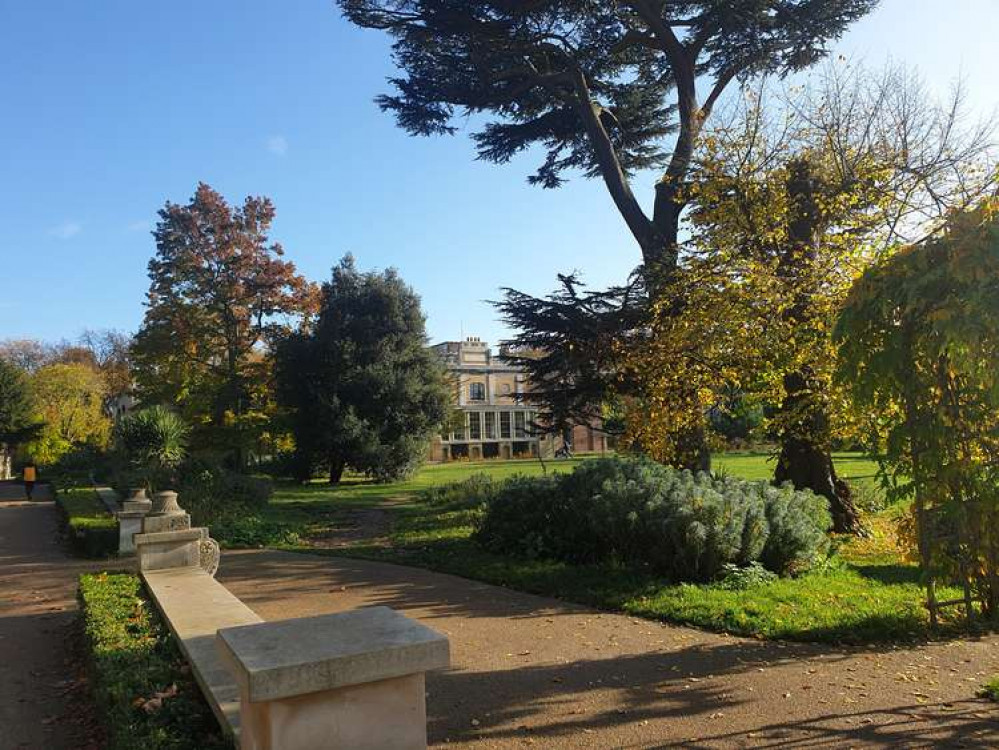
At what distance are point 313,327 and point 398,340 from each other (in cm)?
333

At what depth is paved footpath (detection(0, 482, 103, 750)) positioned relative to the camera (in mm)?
4852

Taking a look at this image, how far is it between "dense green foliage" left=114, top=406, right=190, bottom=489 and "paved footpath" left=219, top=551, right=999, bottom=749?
34.8 ft

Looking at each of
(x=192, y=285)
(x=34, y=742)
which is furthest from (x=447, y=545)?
(x=192, y=285)

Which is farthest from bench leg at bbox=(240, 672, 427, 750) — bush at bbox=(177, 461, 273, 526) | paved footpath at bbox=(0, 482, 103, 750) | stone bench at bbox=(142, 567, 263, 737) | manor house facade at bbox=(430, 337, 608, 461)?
manor house facade at bbox=(430, 337, 608, 461)

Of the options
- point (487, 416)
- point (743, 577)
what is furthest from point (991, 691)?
point (487, 416)

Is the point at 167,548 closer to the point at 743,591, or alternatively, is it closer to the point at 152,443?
the point at 743,591

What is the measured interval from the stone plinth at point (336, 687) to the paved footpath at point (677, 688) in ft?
5.16

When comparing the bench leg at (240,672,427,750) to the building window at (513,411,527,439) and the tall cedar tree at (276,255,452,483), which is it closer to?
the tall cedar tree at (276,255,452,483)

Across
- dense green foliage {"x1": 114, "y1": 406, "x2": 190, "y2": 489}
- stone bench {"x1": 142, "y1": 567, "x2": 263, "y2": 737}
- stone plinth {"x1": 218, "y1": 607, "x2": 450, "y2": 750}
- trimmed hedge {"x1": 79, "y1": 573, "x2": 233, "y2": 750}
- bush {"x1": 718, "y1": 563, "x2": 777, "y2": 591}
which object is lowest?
bush {"x1": 718, "y1": 563, "x2": 777, "y2": 591}

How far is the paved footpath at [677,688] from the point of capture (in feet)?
14.2

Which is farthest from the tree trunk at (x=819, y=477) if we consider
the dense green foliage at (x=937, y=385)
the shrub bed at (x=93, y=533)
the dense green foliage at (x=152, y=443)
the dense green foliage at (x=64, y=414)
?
the dense green foliage at (x=64, y=414)

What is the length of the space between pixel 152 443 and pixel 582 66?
509 inches

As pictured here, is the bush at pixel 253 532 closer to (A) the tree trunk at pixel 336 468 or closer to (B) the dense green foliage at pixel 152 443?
(B) the dense green foliage at pixel 152 443

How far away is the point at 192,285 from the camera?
1176 inches
